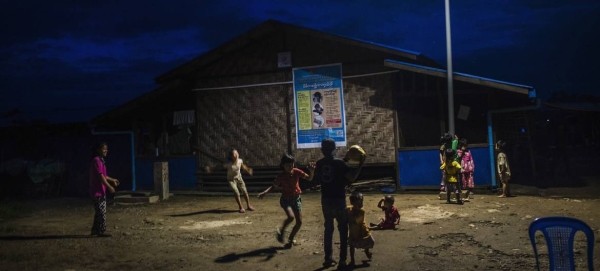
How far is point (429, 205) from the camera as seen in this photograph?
10898mm

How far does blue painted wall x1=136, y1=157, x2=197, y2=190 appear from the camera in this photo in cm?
1609

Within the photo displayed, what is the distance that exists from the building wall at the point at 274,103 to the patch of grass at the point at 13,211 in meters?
5.28

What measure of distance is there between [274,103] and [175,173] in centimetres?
438

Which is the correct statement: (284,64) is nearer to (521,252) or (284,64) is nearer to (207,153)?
(207,153)

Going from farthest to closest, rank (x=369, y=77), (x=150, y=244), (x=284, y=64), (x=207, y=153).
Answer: (x=207, y=153), (x=284, y=64), (x=369, y=77), (x=150, y=244)

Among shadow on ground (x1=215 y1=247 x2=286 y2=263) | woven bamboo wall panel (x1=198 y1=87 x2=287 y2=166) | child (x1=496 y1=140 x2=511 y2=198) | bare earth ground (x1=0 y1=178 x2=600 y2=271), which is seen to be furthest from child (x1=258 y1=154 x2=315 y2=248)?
woven bamboo wall panel (x1=198 y1=87 x2=287 y2=166)

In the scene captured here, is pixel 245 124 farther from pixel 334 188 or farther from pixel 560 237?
pixel 560 237

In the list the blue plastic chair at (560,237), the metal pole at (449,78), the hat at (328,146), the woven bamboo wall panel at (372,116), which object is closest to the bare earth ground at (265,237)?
the hat at (328,146)

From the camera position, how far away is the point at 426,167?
13.4 metres

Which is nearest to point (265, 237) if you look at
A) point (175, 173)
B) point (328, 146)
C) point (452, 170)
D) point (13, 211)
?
point (328, 146)

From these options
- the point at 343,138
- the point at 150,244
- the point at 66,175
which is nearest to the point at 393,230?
the point at 150,244

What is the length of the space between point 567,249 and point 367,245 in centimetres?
258

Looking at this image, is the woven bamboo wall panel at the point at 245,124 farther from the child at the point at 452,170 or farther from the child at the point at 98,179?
the child at the point at 98,179

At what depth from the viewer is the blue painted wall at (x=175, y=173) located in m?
16.1
